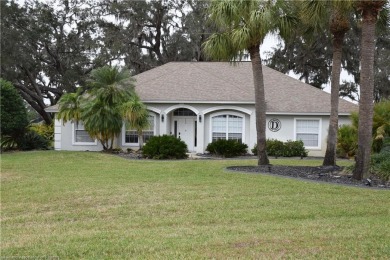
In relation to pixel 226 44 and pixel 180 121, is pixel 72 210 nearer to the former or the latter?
pixel 226 44

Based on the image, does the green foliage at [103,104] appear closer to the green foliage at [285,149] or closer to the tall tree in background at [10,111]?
the tall tree in background at [10,111]

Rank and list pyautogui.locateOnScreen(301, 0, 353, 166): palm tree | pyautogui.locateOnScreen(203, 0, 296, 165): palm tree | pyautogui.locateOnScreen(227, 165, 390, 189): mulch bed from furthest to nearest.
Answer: pyautogui.locateOnScreen(203, 0, 296, 165): palm tree < pyautogui.locateOnScreen(301, 0, 353, 166): palm tree < pyautogui.locateOnScreen(227, 165, 390, 189): mulch bed

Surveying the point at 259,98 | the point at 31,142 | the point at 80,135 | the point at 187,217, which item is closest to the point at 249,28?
the point at 259,98

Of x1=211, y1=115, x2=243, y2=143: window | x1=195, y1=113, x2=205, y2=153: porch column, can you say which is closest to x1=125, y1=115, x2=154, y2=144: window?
x1=195, y1=113, x2=205, y2=153: porch column

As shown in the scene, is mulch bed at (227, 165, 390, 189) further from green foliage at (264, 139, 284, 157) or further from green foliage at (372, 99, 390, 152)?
green foliage at (264, 139, 284, 157)

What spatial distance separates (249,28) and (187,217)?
9006 millimetres

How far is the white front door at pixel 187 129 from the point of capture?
86.2 feet

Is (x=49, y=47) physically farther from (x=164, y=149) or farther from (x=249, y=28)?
(x=249, y=28)

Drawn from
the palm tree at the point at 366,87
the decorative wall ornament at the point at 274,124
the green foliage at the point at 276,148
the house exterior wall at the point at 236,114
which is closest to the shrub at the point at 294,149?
the green foliage at the point at 276,148

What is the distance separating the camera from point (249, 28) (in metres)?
15.8

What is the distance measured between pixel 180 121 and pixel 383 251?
20.5m

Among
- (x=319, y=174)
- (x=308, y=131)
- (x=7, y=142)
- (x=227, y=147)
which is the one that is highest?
(x=308, y=131)

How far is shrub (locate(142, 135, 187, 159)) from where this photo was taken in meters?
21.0

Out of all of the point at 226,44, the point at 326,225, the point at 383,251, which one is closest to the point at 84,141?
the point at 226,44
